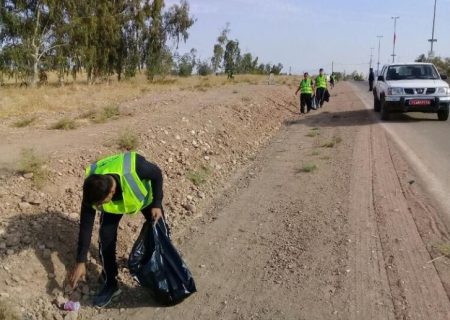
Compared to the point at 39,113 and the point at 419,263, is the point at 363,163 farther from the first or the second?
the point at 39,113

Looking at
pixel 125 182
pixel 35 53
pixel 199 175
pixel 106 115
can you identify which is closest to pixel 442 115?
pixel 199 175

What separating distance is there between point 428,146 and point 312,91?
7636mm

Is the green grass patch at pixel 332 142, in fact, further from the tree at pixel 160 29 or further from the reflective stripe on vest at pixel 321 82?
the tree at pixel 160 29

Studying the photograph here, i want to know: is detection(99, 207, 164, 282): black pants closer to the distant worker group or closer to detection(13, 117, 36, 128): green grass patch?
detection(13, 117, 36, 128): green grass patch

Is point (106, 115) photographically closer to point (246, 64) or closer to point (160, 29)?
point (160, 29)

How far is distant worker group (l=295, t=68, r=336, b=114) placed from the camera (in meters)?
16.9

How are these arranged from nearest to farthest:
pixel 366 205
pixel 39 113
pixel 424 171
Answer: pixel 366 205 < pixel 424 171 < pixel 39 113

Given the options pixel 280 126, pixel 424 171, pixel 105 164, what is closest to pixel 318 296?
pixel 105 164

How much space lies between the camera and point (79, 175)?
20.3 ft

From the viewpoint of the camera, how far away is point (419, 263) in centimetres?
447

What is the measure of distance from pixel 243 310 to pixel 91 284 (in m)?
1.57

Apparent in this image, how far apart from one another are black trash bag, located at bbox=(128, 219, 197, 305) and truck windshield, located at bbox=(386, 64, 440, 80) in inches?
487

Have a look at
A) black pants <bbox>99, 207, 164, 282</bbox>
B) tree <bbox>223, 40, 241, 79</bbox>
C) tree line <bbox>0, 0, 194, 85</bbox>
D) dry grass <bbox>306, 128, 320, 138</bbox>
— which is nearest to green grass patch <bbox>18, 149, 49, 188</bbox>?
black pants <bbox>99, 207, 164, 282</bbox>

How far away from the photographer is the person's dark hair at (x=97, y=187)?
3.42 metres
